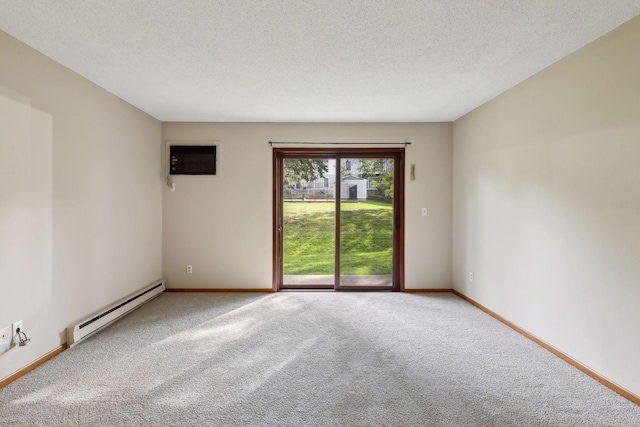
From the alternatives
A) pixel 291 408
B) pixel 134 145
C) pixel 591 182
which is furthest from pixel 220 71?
pixel 591 182

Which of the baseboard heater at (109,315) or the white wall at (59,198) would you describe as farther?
the baseboard heater at (109,315)

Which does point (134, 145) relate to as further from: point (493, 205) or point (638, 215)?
point (638, 215)

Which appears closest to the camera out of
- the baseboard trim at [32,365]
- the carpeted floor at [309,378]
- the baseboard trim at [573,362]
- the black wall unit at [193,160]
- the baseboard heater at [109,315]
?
the carpeted floor at [309,378]

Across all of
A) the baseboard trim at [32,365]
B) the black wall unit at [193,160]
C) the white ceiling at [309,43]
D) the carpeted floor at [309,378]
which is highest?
the white ceiling at [309,43]

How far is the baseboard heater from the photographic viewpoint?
9.55 feet

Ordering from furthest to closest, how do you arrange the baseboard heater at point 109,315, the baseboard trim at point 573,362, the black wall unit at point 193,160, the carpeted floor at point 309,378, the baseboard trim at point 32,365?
the black wall unit at point 193,160 → the baseboard heater at point 109,315 → the baseboard trim at point 32,365 → the baseboard trim at point 573,362 → the carpeted floor at point 309,378

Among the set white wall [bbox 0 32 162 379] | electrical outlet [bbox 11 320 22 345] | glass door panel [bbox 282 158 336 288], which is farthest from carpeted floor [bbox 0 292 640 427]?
glass door panel [bbox 282 158 336 288]

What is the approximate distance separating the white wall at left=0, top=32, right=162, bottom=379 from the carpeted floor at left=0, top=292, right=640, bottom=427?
0.45 m

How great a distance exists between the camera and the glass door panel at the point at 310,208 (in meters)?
4.80

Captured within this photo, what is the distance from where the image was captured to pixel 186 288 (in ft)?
15.5

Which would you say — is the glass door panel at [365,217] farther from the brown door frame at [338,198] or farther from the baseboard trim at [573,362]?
the baseboard trim at [573,362]

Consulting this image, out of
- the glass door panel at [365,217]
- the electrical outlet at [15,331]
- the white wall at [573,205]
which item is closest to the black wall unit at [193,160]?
the glass door panel at [365,217]

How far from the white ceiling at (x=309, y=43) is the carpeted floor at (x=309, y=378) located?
8.06ft

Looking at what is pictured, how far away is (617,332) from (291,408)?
2.26 metres
